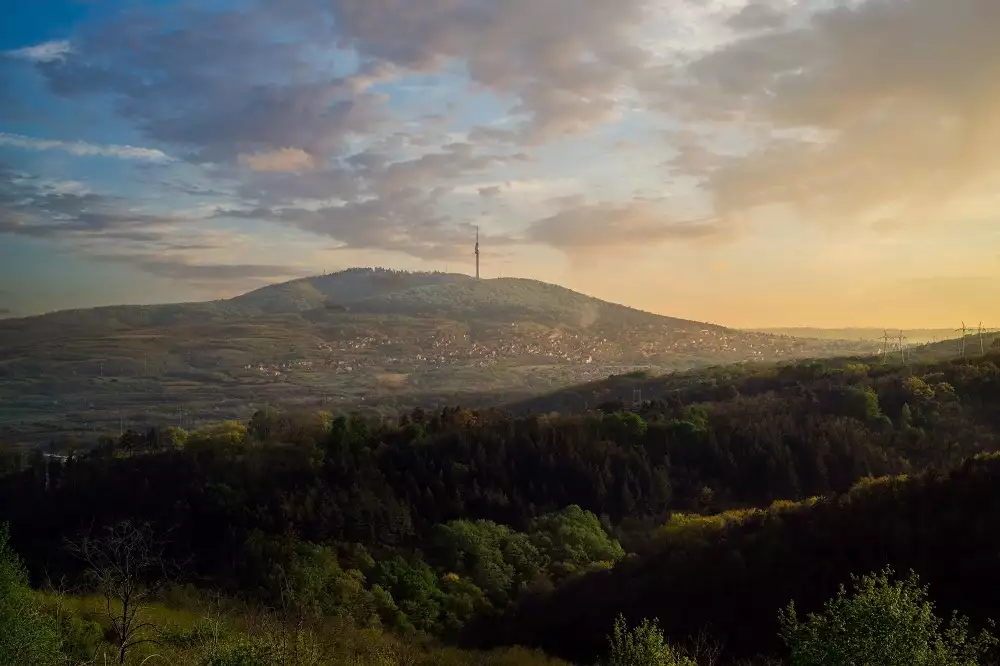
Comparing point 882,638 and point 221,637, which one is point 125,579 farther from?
point 882,638

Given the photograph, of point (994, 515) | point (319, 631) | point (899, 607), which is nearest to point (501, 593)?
point (319, 631)

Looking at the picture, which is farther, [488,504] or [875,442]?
[875,442]

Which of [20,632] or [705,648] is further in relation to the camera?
[705,648]

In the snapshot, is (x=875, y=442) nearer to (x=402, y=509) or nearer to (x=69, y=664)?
(x=402, y=509)

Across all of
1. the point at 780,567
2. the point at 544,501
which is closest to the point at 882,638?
the point at 780,567

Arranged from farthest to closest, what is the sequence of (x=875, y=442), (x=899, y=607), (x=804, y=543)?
(x=875, y=442) < (x=804, y=543) < (x=899, y=607)

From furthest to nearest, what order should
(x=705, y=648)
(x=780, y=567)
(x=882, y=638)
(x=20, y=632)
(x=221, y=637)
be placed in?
(x=780, y=567)
(x=705, y=648)
(x=221, y=637)
(x=20, y=632)
(x=882, y=638)
